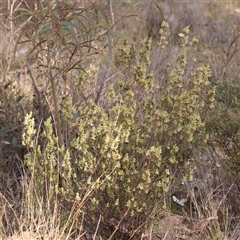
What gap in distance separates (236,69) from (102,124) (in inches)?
104

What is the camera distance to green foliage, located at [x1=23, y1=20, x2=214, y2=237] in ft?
7.27

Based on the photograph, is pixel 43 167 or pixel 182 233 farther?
pixel 182 233

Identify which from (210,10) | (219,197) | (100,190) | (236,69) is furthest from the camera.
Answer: (210,10)

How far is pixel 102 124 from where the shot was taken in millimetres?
2240

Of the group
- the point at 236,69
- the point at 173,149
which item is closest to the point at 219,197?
the point at 173,149

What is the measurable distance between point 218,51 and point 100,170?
3896 mm

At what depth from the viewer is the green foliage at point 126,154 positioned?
2.21 metres

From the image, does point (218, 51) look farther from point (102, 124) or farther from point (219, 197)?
point (102, 124)

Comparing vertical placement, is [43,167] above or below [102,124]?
below

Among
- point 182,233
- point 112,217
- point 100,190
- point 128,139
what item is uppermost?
point 128,139

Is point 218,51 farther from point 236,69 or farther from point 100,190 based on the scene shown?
point 100,190

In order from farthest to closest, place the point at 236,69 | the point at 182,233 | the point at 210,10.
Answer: the point at 210,10 < the point at 236,69 < the point at 182,233

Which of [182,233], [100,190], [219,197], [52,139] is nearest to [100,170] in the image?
[100,190]

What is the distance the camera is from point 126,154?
2.21 m
